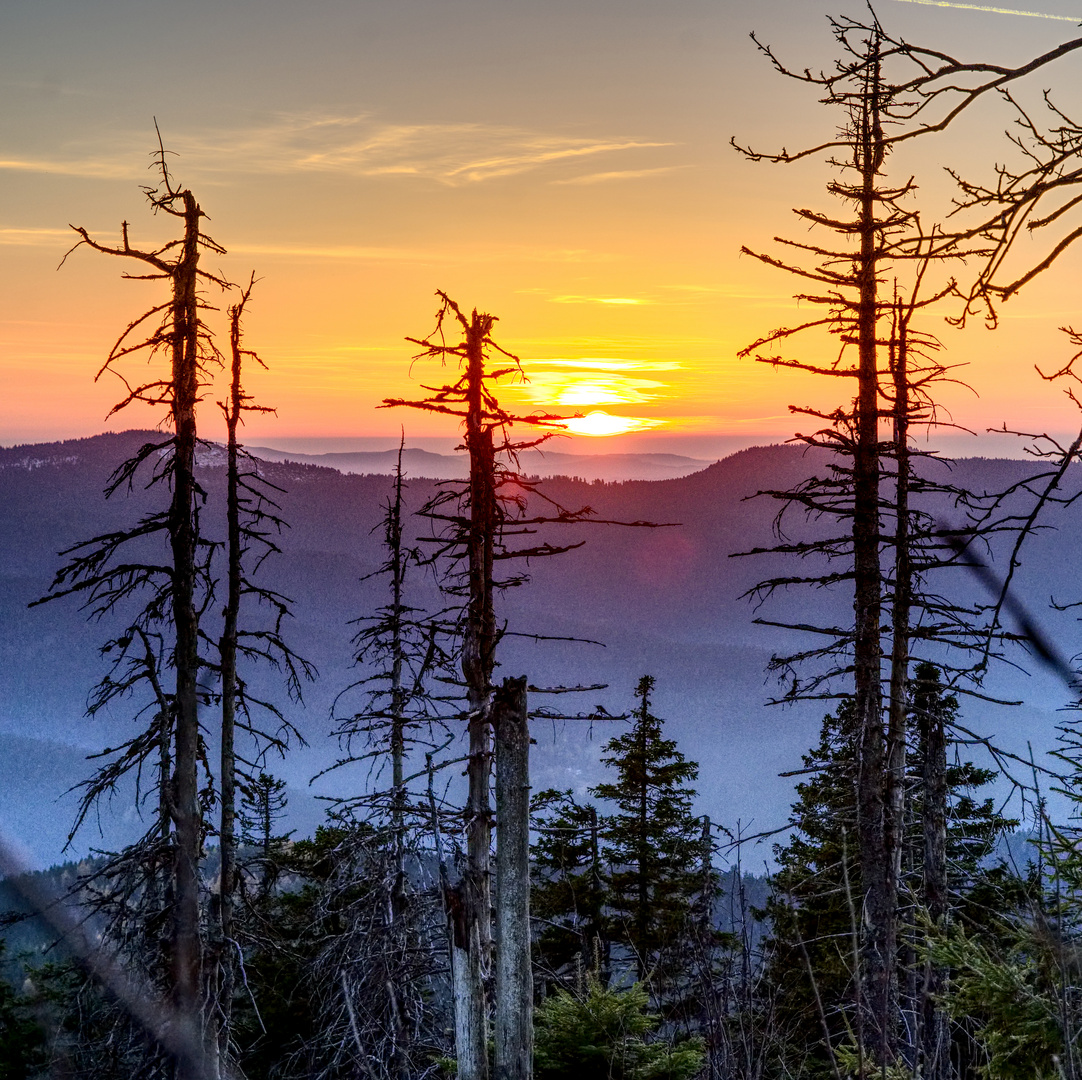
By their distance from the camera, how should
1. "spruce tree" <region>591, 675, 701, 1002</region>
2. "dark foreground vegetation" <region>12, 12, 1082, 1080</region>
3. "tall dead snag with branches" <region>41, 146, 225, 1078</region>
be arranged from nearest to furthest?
"dark foreground vegetation" <region>12, 12, 1082, 1080</region>, "tall dead snag with branches" <region>41, 146, 225, 1078</region>, "spruce tree" <region>591, 675, 701, 1002</region>

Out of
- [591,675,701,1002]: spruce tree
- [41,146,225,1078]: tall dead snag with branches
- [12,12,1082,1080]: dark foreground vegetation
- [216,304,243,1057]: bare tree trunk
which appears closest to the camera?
[12,12,1082,1080]: dark foreground vegetation

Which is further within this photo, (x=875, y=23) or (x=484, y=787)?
(x=484, y=787)

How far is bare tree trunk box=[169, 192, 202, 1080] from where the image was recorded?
39.5 feet

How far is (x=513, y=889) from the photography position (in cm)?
839

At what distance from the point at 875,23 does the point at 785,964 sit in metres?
18.6

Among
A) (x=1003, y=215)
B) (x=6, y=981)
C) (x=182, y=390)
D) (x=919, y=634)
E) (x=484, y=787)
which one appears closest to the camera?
(x=1003, y=215)

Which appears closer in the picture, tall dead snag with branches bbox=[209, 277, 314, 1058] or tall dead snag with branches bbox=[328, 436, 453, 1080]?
tall dead snag with branches bbox=[328, 436, 453, 1080]

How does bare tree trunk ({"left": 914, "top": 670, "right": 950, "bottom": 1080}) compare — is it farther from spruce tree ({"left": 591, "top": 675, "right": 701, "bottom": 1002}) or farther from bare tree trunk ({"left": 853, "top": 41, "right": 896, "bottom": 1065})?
spruce tree ({"left": 591, "top": 675, "right": 701, "bottom": 1002})

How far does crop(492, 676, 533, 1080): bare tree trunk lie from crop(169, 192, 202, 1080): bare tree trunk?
5188mm

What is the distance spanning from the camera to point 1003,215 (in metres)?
2.60

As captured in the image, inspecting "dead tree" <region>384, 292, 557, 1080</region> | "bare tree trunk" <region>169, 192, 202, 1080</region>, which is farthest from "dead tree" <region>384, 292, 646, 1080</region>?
"bare tree trunk" <region>169, 192, 202, 1080</region>

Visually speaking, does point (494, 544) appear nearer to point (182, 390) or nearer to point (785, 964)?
point (182, 390)

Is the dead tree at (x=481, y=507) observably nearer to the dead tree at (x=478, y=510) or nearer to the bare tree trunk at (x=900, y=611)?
the dead tree at (x=478, y=510)

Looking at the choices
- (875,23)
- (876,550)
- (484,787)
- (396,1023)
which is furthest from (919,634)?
(875,23)
